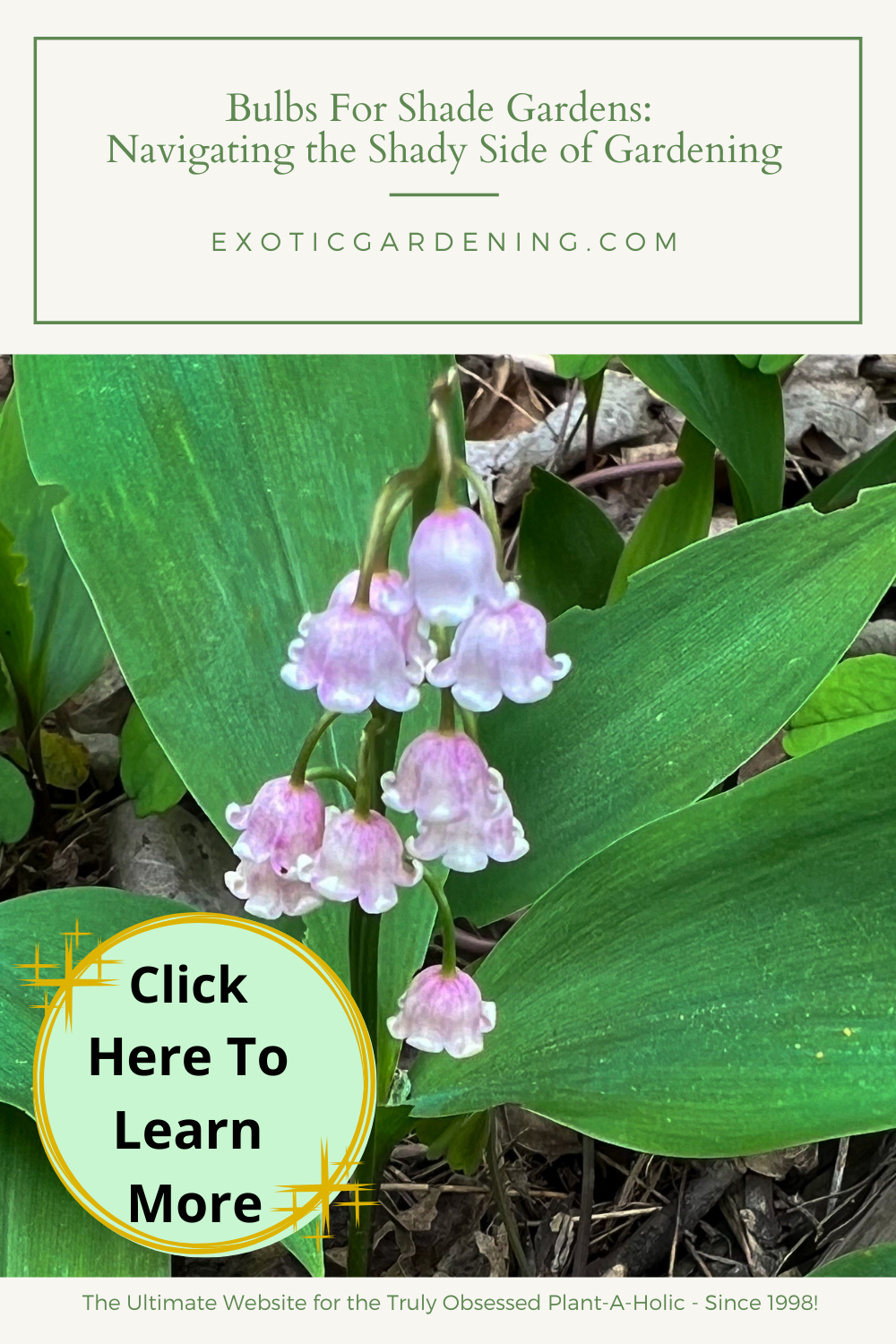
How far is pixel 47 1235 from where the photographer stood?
79cm

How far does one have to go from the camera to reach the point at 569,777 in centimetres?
86

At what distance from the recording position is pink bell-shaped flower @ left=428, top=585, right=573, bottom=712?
605 millimetres

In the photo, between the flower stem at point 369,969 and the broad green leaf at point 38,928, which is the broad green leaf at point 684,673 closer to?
the flower stem at point 369,969

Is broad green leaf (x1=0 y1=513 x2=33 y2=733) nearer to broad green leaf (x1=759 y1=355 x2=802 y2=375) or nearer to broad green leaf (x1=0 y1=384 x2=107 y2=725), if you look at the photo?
broad green leaf (x1=0 y1=384 x2=107 y2=725)

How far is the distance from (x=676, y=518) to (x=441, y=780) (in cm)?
50

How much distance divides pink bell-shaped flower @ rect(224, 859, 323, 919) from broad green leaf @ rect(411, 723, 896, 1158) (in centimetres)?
19

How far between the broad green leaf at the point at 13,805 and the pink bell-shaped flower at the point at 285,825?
16.1 inches

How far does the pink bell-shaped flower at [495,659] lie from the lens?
0.61m

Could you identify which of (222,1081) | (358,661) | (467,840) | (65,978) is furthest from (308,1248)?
(358,661)

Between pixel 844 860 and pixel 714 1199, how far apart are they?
42cm
